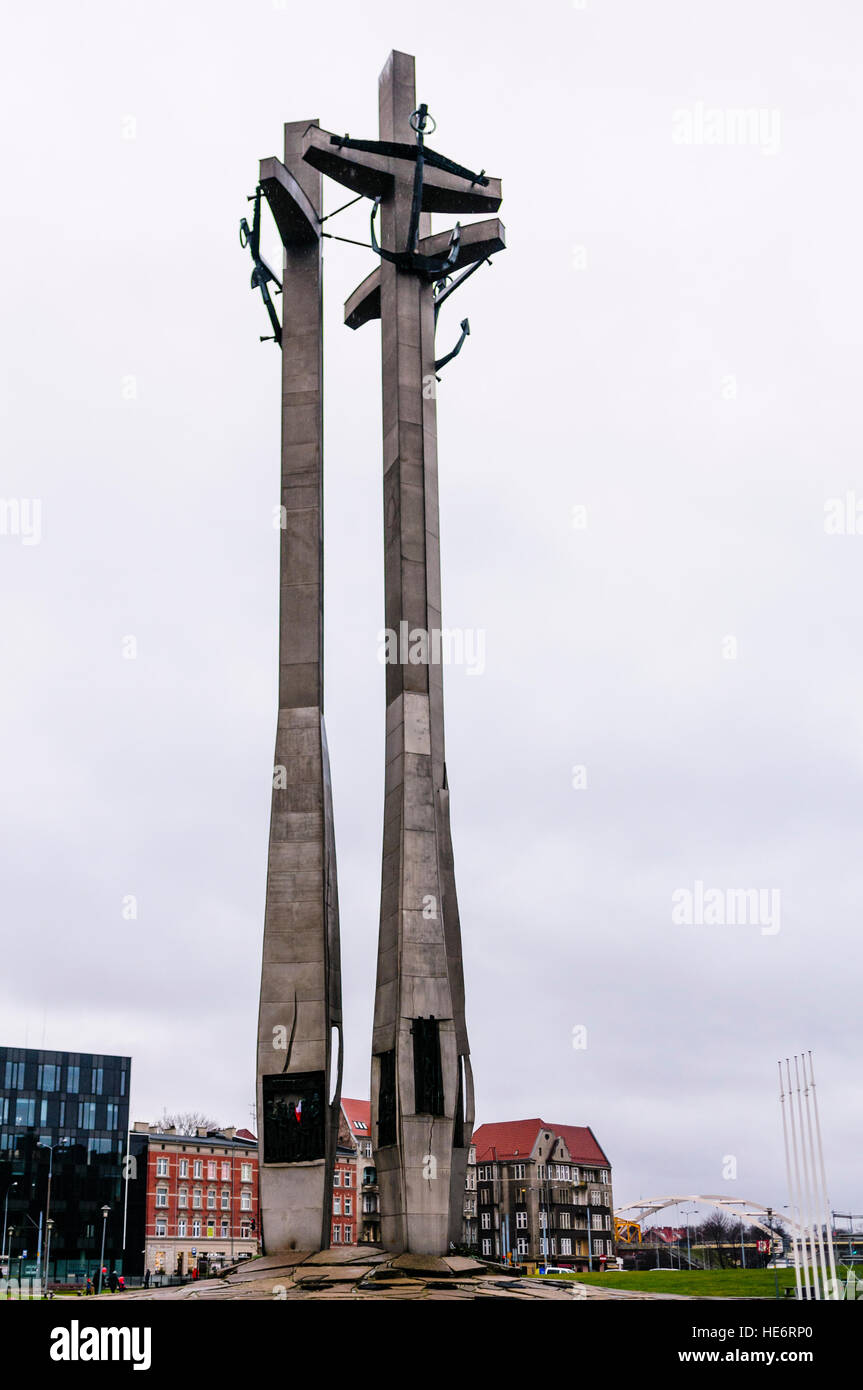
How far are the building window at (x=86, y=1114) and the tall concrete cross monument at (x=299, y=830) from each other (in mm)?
88322

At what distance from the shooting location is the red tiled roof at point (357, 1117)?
106394 millimetres

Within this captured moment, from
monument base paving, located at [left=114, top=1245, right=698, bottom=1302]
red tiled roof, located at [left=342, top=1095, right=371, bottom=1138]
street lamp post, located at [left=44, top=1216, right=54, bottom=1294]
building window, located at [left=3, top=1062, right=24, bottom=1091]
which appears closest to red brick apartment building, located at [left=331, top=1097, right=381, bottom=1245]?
red tiled roof, located at [left=342, top=1095, right=371, bottom=1138]

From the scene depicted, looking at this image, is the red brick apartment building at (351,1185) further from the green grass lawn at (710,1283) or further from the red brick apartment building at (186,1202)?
the green grass lawn at (710,1283)

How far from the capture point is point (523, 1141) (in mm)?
112812

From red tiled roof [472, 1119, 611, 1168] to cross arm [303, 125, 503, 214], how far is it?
85.4 m

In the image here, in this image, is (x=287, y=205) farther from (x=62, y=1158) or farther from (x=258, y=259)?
(x=62, y=1158)

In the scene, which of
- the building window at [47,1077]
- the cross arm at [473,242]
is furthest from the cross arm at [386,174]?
the building window at [47,1077]

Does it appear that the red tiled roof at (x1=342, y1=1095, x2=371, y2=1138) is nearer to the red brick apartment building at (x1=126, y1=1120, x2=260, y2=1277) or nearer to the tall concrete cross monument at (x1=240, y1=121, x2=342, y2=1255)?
the red brick apartment building at (x1=126, y1=1120, x2=260, y2=1277)

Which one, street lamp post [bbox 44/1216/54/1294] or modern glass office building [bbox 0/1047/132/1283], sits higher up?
modern glass office building [bbox 0/1047/132/1283]

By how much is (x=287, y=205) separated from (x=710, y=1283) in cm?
3664

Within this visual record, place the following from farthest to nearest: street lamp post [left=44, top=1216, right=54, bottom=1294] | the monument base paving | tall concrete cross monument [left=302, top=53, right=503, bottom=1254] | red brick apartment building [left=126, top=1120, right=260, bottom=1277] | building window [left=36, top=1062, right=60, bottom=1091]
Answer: building window [left=36, top=1062, right=60, bottom=1091] → red brick apartment building [left=126, top=1120, right=260, bottom=1277] → street lamp post [left=44, top=1216, right=54, bottom=1294] → tall concrete cross monument [left=302, top=53, right=503, bottom=1254] → the monument base paving

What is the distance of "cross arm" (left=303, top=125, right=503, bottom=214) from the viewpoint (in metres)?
34.0
